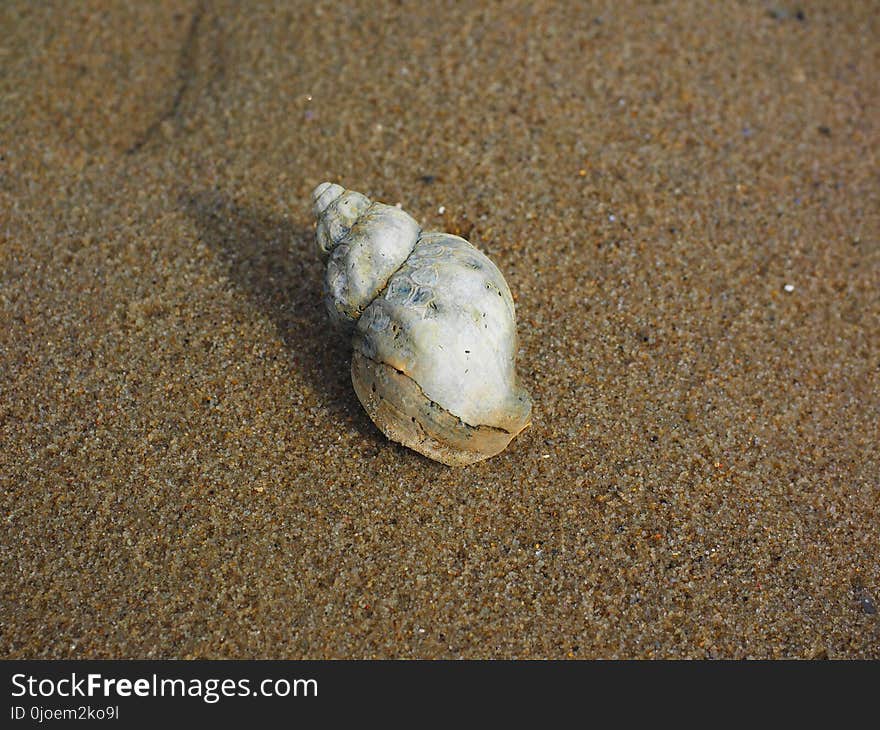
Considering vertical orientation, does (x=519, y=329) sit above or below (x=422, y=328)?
below

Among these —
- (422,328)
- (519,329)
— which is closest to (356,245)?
(422,328)

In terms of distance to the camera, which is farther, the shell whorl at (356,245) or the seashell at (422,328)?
the shell whorl at (356,245)

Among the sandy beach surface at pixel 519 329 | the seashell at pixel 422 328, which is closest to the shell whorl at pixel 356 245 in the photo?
the seashell at pixel 422 328

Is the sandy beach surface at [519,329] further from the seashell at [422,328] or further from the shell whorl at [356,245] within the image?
the shell whorl at [356,245]

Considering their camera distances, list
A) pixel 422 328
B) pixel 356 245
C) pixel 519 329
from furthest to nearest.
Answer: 1. pixel 519 329
2. pixel 356 245
3. pixel 422 328

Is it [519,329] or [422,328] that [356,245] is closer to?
[422,328]
